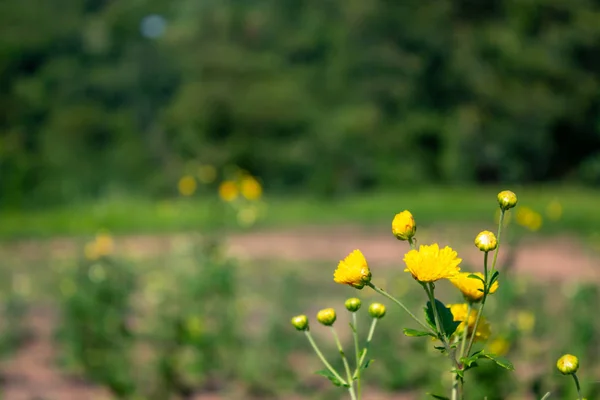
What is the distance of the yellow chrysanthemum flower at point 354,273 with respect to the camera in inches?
34.5

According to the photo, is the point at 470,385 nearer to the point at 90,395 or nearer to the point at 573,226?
the point at 90,395

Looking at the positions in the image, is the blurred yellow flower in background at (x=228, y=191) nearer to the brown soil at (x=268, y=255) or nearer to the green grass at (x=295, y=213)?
the brown soil at (x=268, y=255)

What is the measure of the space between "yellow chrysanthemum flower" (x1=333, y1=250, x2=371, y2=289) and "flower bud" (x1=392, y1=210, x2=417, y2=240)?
0.05 meters

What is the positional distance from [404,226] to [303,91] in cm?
1700

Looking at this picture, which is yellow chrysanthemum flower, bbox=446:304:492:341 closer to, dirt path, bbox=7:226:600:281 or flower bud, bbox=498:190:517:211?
flower bud, bbox=498:190:517:211

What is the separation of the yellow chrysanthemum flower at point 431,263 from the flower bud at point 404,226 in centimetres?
5

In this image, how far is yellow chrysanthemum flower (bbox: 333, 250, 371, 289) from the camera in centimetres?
88

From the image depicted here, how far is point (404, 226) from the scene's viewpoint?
88 cm

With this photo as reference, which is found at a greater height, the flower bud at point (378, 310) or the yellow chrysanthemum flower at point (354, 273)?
the yellow chrysanthemum flower at point (354, 273)

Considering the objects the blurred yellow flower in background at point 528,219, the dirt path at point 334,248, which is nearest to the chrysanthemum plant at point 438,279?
the blurred yellow flower in background at point 528,219

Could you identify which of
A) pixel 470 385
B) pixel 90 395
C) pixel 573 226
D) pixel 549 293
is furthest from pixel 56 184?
A: pixel 470 385

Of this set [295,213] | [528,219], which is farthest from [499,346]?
[295,213]

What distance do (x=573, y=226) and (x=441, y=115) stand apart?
759cm

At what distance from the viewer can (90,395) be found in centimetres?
293
